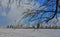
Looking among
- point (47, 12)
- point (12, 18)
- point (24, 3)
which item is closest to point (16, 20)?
point (12, 18)

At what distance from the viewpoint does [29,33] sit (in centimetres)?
338

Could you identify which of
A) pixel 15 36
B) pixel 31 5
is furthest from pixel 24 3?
pixel 15 36

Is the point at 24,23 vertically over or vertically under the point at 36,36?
over

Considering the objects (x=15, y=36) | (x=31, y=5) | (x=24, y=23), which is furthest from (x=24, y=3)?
(x=15, y=36)

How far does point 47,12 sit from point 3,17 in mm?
712

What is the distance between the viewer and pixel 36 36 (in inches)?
134

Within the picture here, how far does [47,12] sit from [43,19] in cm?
13

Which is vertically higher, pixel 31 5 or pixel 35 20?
pixel 31 5

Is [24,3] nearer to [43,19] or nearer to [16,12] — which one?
[16,12]

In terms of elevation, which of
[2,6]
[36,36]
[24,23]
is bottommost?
[36,36]

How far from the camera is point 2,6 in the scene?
3369mm

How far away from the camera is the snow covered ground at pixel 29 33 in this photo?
11.0ft

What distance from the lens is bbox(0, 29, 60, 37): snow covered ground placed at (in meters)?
3.36

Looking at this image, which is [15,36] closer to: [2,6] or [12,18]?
[12,18]
